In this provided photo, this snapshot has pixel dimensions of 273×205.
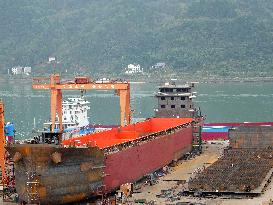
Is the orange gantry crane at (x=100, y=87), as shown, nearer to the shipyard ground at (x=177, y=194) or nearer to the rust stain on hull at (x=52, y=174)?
the shipyard ground at (x=177, y=194)

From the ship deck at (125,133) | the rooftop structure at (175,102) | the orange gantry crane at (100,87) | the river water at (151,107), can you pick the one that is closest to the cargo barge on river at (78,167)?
the ship deck at (125,133)

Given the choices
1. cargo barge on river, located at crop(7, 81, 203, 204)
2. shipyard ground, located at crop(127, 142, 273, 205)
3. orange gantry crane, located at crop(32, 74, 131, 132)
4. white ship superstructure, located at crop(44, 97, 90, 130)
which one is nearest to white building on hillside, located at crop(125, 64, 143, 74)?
white ship superstructure, located at crop(44, 97, 90, 130)

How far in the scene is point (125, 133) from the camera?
3394 cm

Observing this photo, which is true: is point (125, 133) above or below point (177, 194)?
above

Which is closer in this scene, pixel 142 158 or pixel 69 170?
pixel 69 170

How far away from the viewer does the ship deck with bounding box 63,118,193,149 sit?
2826 centimetres

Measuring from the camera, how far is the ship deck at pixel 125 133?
2826 cm

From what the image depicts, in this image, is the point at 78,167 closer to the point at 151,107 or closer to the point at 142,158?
the point at 142,158

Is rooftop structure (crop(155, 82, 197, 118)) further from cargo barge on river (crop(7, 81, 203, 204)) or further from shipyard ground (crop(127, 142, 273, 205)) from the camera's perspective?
cargo barge on river (crop(7, 81, 203, 204))

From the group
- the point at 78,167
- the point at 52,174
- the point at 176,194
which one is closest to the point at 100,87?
the point at 176,194

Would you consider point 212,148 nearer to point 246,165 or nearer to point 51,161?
point 246,165

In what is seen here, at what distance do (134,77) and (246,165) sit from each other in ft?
491

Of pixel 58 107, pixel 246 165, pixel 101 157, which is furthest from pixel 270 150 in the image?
pixel 58 107

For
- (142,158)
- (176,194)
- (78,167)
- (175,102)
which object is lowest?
(176,194)
